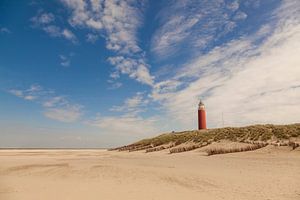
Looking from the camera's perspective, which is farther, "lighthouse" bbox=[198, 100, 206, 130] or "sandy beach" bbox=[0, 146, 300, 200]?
"lighthouse" bbox=[198, 100, 206, 130]

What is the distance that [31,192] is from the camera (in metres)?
9.73

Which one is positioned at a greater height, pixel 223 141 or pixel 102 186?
pixel 223 141

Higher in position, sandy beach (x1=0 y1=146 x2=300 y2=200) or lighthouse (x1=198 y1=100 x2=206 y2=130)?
lighthouse (x1=198 y1=100 x2=206 y2=130)

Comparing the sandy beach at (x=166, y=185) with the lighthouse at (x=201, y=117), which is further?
the lighthouse at (x=201, y=117)

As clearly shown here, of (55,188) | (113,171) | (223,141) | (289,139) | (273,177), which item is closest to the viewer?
(55,188)

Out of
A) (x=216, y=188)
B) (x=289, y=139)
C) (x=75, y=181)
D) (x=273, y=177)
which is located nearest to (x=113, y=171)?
(x=75, y=181)

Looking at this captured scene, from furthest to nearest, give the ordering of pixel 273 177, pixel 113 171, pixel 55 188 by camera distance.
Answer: pixel 113 171
pixel 273 177
pixel 55 188

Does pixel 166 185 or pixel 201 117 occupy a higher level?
pixel 201 117

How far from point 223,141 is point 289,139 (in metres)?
7.23

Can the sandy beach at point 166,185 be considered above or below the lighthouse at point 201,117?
below

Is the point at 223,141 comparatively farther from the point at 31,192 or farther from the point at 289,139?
the point at 31,192

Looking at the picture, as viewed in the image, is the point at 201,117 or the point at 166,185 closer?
the point at 166,185

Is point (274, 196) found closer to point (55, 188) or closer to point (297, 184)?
point (297, 184)

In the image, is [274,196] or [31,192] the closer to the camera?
[274,196]
